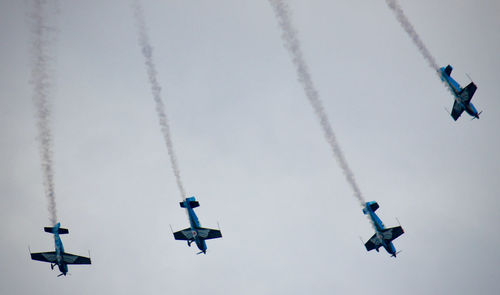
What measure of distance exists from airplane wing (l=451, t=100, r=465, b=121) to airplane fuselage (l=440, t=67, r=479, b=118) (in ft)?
1.51

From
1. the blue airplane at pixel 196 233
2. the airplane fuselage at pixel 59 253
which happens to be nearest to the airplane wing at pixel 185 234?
the blue airplane at pixel 196 233

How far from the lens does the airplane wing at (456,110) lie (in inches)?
1561

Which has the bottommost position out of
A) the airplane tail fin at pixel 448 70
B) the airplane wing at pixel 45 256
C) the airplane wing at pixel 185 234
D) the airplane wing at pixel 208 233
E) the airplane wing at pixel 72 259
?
the airplane wing at pixel 208 233

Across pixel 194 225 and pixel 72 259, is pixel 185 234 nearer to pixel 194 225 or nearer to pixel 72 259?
pixel 194 225

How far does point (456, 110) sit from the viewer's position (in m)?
41.7

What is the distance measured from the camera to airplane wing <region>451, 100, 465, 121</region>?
130 feet

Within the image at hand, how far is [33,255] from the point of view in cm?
3962

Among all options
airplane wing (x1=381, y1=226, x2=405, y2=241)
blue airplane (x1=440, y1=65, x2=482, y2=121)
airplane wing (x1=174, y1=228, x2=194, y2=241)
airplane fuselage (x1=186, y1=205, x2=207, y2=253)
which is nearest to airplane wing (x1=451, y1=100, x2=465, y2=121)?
blue airplane (x1=440, y1=65, x2=482, y2=121)

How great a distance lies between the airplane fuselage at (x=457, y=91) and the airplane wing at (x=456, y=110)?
0.46 m

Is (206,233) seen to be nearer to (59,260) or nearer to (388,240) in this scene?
(59,260)

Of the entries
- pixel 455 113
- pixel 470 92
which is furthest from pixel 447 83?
pixel 455 113

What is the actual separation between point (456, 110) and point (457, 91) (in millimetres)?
3672

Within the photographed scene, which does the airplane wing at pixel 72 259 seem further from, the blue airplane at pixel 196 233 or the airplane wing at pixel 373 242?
the airplane wing at pixel 373 242

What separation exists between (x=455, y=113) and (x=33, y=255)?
4060 centimetres
